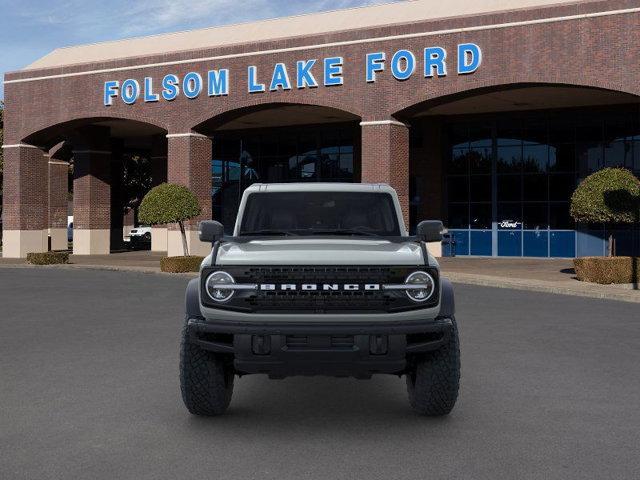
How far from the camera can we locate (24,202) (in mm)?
41094

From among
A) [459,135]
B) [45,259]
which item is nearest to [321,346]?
[45,259]

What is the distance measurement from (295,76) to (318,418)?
27583 millimetres

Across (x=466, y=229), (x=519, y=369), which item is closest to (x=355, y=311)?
(x=519, y=369)

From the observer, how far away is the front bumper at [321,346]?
643cm

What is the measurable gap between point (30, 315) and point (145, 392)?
797cm

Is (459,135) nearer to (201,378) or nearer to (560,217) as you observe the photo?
(560,217)

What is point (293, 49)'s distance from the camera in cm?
3372

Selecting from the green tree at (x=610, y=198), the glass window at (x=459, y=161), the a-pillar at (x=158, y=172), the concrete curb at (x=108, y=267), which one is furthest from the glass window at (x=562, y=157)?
the a-pillar at (x=158, y=172)

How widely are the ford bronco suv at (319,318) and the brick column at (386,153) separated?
A: 81.1ft

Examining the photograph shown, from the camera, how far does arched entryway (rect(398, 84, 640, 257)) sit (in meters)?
36.3

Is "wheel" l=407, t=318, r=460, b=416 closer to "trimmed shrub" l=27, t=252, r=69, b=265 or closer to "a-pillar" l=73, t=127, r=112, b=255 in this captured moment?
"trimmed shrub" l=27, t=252, r=69, b=265

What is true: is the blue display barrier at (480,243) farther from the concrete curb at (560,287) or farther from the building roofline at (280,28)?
the concrete curb at (560,287)

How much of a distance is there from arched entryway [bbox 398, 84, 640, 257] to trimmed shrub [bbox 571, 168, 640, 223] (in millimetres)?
10664

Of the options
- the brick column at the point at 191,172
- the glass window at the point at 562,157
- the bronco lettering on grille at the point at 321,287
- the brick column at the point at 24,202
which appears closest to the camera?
the bronco lettering on grille at the point at 321,287
